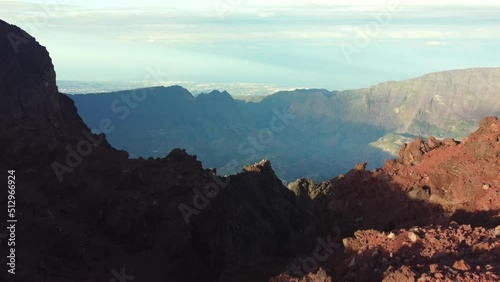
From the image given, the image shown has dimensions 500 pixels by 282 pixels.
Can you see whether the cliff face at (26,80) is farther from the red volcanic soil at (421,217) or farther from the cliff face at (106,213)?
the red volcanic soil at (421,217)

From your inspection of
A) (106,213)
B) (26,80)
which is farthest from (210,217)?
(26,80)

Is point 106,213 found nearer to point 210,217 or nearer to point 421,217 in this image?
point 210,217

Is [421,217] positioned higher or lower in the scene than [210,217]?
higher

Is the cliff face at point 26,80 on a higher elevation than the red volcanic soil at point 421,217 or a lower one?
higher

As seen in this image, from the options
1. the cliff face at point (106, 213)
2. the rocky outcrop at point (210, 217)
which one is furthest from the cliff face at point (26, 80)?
the rocky outcrop at point (210, 217)

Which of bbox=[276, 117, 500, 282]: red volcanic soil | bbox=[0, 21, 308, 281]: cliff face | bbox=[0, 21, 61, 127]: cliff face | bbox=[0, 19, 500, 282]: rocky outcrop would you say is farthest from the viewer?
bbox=[0, 21, 61, 127]: cliff face

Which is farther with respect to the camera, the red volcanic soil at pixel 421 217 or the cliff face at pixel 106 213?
the cliff face at pixel 106 213

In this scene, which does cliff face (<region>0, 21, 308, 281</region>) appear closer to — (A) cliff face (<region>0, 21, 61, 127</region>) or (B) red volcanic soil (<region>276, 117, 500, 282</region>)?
(A) cliff face (<region>0, 21, 61, 127</region>)

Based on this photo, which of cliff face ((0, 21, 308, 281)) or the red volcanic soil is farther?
cliff face ((0, 21, 308, 281))

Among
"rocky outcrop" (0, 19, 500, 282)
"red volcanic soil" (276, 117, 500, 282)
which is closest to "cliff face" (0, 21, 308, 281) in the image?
"rocky outcrop" (0, 19, 500, 282)

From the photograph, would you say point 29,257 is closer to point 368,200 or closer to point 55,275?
point 55,275

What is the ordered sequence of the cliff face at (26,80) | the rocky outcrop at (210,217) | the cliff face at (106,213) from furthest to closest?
the cliff face at (26,80)
the cliff face at (106,213)
the rocky outcrop at (210,217)

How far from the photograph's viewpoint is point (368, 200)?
33.8 m

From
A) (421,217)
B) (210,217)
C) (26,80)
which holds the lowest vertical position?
(210,217)
